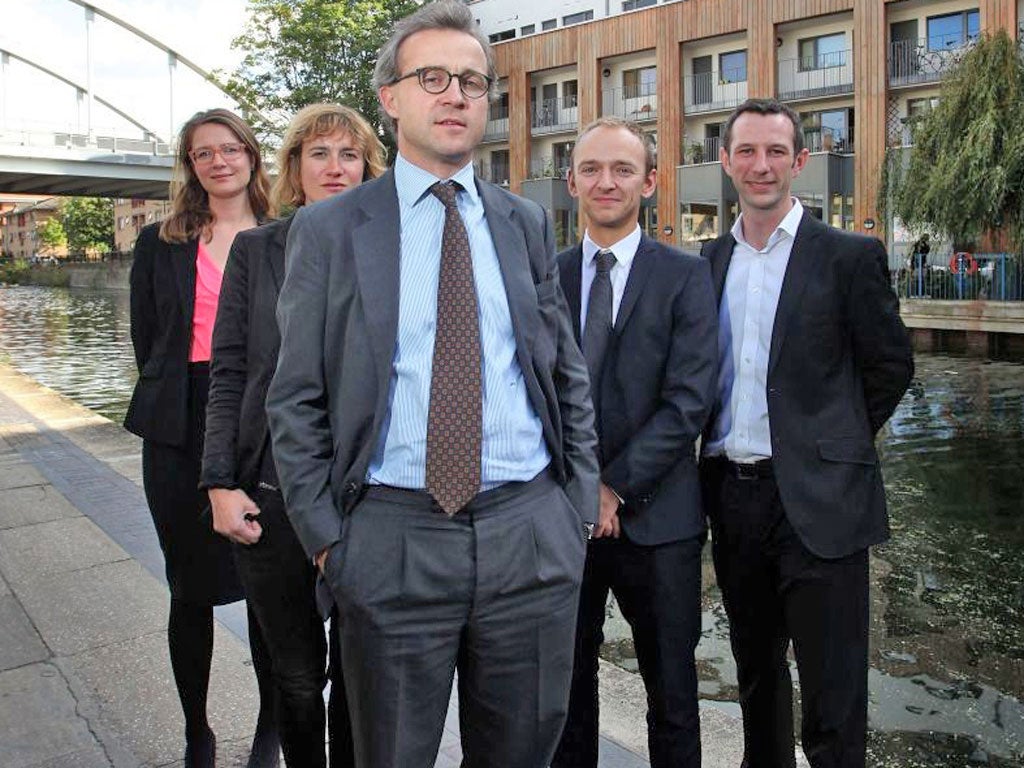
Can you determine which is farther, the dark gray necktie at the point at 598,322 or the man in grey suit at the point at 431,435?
the dark gray necktie at the point at 598,322

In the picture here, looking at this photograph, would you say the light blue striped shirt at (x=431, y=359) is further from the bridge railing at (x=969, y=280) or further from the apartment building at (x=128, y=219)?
the apartment building at (x=128, y=219)

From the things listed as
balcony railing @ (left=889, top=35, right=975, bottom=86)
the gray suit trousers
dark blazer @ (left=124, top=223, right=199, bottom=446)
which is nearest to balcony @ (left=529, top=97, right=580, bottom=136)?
balcony railing @ (left=889, top=35, right=975, bottom=86)

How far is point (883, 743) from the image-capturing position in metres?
3.89

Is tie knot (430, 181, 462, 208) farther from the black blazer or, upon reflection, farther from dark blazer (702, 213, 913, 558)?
dark blazer (702, 213, 913, 558)

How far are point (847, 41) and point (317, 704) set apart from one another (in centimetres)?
3700

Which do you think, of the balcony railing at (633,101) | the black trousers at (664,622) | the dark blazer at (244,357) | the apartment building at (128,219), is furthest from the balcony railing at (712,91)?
the apartment building at (128,219)

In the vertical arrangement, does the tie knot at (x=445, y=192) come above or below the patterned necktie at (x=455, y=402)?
above

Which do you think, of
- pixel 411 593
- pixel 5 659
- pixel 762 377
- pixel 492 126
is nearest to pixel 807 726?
pixel 762 377

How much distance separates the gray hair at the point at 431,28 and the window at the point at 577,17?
148 feet

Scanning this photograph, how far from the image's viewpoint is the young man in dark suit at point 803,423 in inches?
104

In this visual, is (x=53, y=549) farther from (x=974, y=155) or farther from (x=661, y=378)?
(x=974, y=155)

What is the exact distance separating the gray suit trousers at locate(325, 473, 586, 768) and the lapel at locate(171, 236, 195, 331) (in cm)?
127

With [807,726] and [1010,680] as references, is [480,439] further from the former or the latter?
[1010,680]

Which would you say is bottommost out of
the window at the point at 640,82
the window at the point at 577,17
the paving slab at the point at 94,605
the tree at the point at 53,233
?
the paving slab at the point at 94,605
